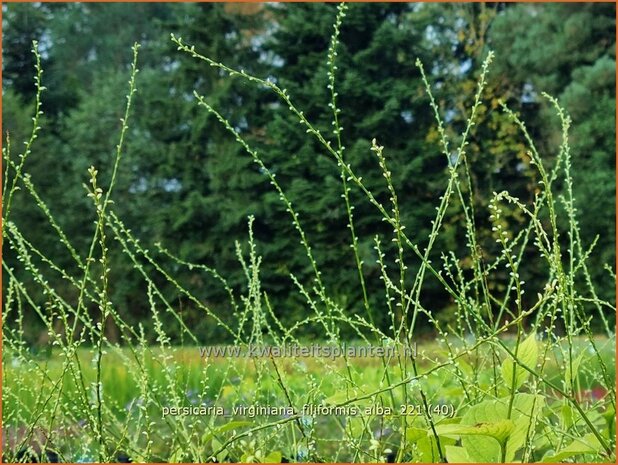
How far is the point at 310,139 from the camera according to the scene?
11.0 metres

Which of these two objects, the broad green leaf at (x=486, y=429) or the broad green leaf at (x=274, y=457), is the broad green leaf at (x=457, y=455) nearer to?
the broad green leaf at (x=486, y=429)

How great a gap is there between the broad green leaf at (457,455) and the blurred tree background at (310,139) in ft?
30.3

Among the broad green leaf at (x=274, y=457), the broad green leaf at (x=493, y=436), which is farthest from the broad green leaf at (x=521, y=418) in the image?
the broad green leaf at (x=274, y=457)

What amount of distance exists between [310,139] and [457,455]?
10192 mm

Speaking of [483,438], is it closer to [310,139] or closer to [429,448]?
[429,448]

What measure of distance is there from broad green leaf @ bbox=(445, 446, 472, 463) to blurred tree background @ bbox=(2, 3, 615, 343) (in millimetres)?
9247

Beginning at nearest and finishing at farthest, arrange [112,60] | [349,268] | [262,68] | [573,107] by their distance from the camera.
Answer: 1. [349,268]
2. [573,107]
3. [262,68]
4. [112,60]

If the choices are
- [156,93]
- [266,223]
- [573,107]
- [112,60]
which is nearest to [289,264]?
[266,223]

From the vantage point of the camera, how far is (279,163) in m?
11.3

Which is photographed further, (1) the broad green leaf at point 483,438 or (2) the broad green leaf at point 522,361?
(2) the broad green leaf at point 522,361

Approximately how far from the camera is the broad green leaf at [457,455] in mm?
991

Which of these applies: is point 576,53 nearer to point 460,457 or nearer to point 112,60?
point 112,60

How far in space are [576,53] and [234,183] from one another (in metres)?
5.89

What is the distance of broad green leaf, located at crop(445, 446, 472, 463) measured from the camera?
0.99 meters
